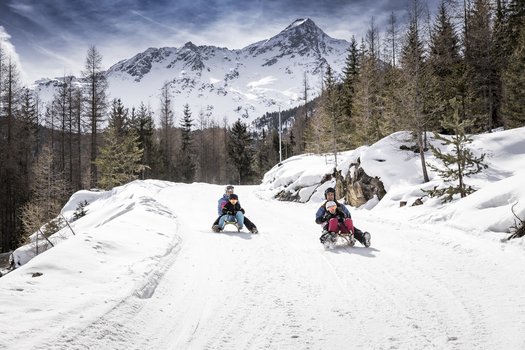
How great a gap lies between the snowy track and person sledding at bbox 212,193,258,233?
2.44 meters

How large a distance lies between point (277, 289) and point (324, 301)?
827 mm

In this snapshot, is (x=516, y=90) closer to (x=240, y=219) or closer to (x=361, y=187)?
(x=361, y=187)

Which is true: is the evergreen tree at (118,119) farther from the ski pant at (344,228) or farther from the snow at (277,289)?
the ski pant at (344,228)

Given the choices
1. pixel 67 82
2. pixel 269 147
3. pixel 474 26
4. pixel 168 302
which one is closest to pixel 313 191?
pixel 168 302

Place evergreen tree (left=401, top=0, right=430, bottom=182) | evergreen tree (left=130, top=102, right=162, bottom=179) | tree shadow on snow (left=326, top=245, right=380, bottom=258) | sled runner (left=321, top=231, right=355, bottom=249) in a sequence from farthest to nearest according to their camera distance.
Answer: evergreen tree (left=130, top=102, right=162, bottom=179) < evergreen tree (left=401, top=0, right=430, bottom=182) < sled runner (left=321, top=231, right=355, bottom=249) < tree shadow on snow (left=326, top=245, right=380, bottom=258)

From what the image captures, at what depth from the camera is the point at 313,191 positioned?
863 inches

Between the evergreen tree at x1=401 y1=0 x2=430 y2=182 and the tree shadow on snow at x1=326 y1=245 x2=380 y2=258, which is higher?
the evergreen tree at x1=401 y1=0 x2=430 y2=182

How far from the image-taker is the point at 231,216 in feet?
36.6

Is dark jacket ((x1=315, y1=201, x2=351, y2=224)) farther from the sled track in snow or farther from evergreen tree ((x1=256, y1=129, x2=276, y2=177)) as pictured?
evergreen tree ((x1=256, y1=129, x2=276, y2=177))

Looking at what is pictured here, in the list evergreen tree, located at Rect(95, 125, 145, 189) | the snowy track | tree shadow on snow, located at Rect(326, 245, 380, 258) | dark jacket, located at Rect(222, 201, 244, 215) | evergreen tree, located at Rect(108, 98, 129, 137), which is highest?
evergreen tree, located at Rect(108, 98, 129, 137)

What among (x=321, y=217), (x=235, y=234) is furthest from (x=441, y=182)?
(x=235, y=234)

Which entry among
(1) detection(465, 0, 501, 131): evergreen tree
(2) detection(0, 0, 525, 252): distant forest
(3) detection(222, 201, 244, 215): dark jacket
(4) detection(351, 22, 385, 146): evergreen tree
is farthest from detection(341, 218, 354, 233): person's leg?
(1) detection(465, 0, 501, 131): evergreen tree

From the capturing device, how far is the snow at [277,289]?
366cm

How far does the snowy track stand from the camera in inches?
144
